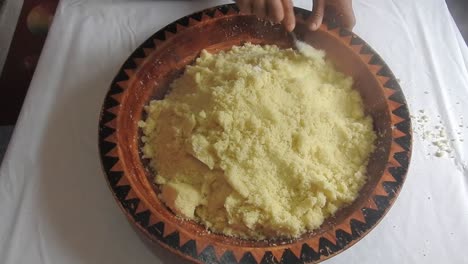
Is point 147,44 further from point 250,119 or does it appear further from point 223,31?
point 250,119

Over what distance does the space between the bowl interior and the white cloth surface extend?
0.30 ft

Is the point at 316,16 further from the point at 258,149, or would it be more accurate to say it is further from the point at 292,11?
the point at 258,149

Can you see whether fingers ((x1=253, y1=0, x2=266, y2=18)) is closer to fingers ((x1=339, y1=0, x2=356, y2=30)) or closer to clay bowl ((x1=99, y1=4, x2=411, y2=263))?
clay bowl ((x1=99, y1=4, x2=411, y2=263))

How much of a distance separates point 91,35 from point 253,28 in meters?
0.36

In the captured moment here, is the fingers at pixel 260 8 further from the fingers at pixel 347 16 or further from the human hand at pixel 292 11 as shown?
the fingers at pixel 347 16

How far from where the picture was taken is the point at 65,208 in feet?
2.26

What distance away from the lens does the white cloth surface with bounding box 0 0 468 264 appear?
67cm

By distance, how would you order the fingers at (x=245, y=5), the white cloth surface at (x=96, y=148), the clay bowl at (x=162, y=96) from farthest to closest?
1. the fingers at (x=245, y=5)
2. the white cloth surface at (x=96, y=148)
3. the clay bowl at (x=162, y=96)

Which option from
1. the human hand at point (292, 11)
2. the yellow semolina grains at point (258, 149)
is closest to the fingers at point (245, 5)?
the human hand at point (292, 11)

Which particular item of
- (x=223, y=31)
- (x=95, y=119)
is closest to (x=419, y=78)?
(x=223, y=31)

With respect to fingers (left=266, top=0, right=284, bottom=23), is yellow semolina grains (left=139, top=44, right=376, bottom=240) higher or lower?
lower

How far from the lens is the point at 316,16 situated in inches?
30.8

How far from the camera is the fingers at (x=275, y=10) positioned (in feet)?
2.37

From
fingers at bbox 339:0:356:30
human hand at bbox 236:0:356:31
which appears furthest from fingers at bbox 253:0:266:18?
fingers at bbox 339:0:356:30
